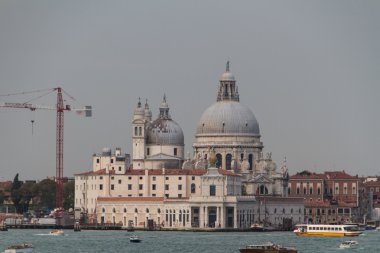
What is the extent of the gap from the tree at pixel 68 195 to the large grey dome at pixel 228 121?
1281 cm

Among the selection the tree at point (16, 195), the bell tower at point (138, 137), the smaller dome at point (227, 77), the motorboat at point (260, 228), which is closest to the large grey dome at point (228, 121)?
the smaller dome at point (227, 77)

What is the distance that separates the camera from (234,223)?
14750cm

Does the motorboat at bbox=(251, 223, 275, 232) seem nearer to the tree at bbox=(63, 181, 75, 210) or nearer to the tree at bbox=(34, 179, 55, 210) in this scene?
the tree at bbox=(63, 181, 75, 210)

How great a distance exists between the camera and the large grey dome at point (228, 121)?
165m

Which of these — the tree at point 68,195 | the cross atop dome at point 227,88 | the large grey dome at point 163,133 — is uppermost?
the cross atop dome at point 227,88

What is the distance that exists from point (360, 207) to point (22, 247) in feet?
288

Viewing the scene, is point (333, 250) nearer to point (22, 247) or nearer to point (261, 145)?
point (22, 247)

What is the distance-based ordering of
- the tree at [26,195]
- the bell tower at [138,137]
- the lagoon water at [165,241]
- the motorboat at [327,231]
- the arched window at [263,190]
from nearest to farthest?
the lagoon water at [165,241] < the motorboat at [327,231] < the bell tower at [138,137] < the arched window at [263,190] < the tree at [26,195]

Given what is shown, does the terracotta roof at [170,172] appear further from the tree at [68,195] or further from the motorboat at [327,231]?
the motorboat at [327,231]

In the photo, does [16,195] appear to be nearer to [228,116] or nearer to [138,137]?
A: [138,137]

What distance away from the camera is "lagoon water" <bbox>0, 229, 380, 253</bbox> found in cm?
10712

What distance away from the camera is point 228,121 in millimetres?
165125

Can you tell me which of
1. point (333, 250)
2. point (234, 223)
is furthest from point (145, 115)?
point (333, 250)

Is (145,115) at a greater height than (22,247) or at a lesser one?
greater
